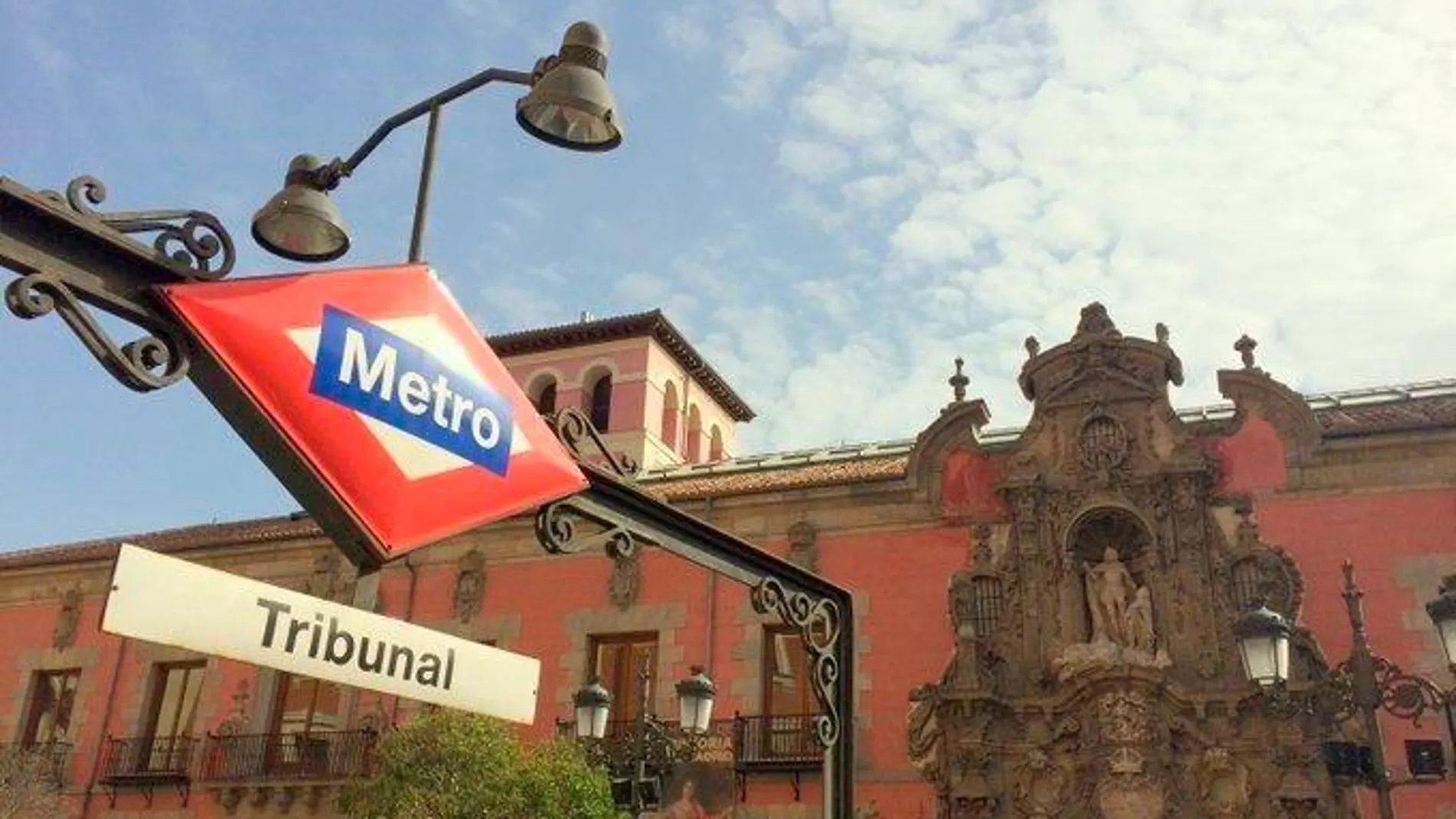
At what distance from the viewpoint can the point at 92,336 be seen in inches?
122

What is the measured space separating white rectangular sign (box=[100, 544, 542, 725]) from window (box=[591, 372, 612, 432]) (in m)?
26.0

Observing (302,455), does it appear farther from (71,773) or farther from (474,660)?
(71,773)

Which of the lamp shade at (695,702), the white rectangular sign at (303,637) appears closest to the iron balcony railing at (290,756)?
the lamp shade at (695,702)

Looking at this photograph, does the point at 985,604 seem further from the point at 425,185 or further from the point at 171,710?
the point at 171,710

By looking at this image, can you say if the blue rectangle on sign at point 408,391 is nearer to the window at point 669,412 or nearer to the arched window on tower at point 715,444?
the window at point 669,412

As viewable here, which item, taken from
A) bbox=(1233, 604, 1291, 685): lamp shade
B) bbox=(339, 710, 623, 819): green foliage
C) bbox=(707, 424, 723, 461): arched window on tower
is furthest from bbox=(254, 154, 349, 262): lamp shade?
bbox=(707, 424, 723, 461): arched window on tower

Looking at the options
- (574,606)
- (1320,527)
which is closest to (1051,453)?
(1320,527)

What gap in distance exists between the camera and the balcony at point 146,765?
63.5 feet

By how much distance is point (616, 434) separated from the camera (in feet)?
96.8

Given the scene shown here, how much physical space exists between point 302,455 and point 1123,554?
46.2 ft

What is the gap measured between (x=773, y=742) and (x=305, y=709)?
8157 millimetres

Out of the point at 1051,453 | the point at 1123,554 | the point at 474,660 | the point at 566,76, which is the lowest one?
the point at 474,660

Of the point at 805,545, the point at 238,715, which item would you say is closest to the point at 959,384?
the point at 805,545

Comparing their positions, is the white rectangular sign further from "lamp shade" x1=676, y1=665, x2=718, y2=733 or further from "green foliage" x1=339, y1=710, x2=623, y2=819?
"green foliage" x1=339, y1=710, x2=623, y2=819
